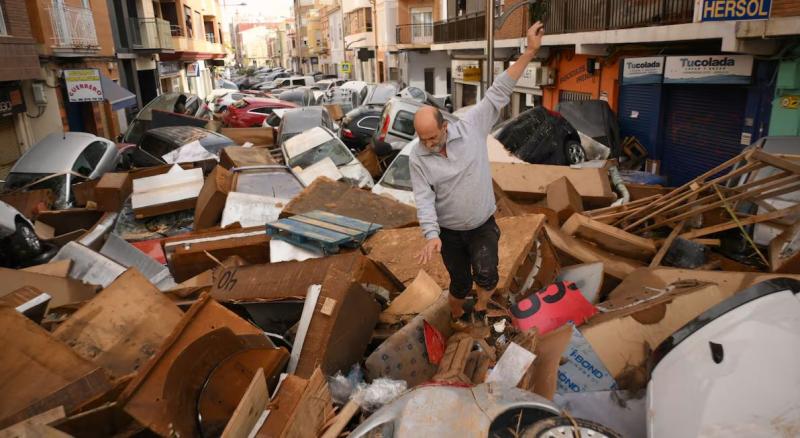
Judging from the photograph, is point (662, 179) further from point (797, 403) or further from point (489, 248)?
point (797, 403)

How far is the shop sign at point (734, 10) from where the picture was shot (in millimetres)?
7539

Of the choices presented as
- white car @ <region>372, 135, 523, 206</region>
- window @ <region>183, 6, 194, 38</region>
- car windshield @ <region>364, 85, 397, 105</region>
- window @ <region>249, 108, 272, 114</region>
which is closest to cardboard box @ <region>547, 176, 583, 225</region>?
white car @ <region>372, 135, 523, 206</region>

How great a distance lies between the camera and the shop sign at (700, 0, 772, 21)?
7539 millimetres

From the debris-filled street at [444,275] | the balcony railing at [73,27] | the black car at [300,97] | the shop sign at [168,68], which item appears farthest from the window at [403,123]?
the shop sign at [168,68]

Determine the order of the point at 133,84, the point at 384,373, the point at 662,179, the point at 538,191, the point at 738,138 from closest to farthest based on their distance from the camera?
the point at 384,373, the point at 538,191, the point at 662,179, the point at 738,138, the point at 133,84

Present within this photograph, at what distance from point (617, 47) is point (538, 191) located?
764cm

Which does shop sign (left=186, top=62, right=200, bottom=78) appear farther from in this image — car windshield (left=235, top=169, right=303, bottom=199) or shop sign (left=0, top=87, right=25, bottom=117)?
car windshield (left=235, top=169, right=303, bottom=199)

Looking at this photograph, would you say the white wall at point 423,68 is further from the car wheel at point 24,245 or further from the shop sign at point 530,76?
the car wheel at point 24,245

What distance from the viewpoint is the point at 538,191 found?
6.38 metres

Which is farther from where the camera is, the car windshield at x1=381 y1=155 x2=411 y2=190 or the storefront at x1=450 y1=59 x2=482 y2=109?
the storefront at x1=450 y1=59 x2=482 y2=109

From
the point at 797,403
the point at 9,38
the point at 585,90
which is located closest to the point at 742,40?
the point at 585,90

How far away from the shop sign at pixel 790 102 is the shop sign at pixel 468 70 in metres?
13.9

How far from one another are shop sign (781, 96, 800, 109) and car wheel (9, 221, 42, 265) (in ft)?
33.0

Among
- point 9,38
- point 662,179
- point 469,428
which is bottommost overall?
point 662,179
